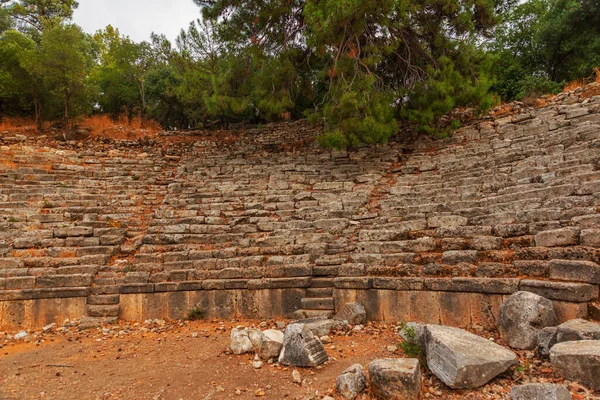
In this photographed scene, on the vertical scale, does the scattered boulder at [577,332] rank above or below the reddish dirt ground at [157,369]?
above

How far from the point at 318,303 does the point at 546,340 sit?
2.96 m

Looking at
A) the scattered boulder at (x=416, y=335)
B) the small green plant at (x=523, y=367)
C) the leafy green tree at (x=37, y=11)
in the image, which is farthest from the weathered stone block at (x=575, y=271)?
the leafy green tree at (x=37, y=11)

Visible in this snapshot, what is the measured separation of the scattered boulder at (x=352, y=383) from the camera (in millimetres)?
3059

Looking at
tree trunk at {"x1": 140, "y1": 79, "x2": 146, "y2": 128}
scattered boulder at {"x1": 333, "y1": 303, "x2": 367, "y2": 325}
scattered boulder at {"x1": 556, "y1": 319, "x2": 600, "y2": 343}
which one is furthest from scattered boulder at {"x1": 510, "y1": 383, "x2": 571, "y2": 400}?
tree trunk at {"x1": 140, "y1": 79, "x2": 146, "y2": 128}

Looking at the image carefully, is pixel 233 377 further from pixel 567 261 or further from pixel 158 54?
pixel 158 54

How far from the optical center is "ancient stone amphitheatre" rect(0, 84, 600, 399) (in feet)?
10.9

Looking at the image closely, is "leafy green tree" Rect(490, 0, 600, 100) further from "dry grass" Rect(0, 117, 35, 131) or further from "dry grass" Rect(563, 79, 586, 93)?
"dry grass" Rect(0, 117, 35, 131)

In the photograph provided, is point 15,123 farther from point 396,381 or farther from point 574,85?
point 574,85

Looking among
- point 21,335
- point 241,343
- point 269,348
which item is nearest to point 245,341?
point 241,343

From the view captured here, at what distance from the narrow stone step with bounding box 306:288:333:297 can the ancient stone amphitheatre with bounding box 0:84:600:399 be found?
0.02 meters

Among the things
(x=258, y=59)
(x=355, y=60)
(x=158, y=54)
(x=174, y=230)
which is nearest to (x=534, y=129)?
(x=355, y=60)

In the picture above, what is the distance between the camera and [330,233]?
6957 mm

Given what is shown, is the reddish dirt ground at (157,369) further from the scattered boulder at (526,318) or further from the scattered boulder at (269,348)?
the scattered boulder at (526,318)

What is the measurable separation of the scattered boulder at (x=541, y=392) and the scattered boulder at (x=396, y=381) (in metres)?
0.68
